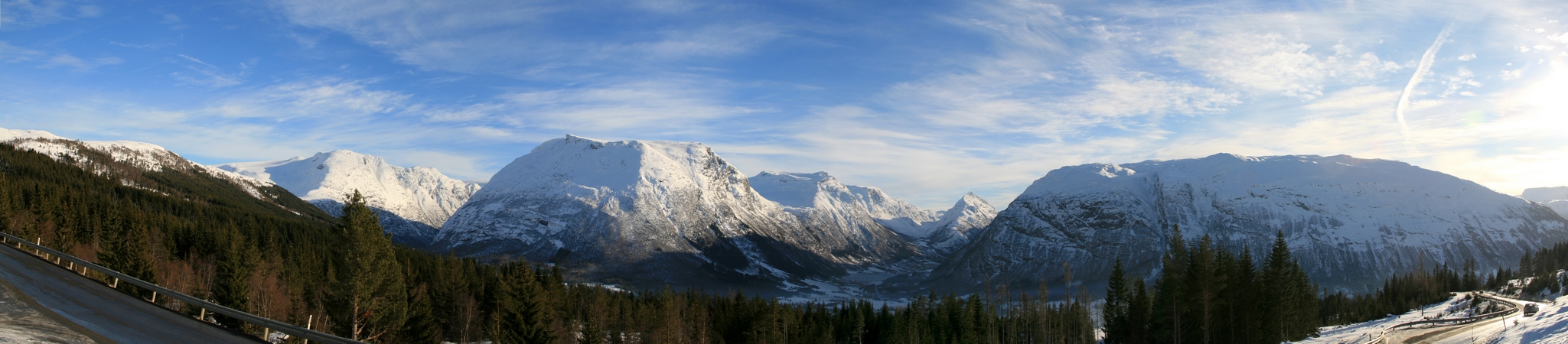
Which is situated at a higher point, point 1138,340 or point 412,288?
point 412,288

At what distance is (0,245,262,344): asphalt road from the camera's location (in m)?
26.6

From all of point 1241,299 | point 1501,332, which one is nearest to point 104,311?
point 1501,332

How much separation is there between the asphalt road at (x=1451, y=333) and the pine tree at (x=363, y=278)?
237 ft

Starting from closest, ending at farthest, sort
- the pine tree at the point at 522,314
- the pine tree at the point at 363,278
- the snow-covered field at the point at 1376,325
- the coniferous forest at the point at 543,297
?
the pine tree at the point at 363,278 < the coniferous forest at the point at 543,297 < the pine tree at the point at 522,314 < the snow-covered field at the point at 1376,325

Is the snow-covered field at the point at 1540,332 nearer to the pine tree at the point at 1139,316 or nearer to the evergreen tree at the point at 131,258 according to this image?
Answer: the pine tree at the point at 1139,316

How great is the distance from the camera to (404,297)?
48.7m

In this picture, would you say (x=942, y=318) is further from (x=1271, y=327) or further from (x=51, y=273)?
(x=51, y=273)

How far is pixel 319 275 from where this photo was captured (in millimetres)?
93938

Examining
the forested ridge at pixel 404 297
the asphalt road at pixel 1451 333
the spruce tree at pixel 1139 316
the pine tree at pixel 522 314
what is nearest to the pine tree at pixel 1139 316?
the spruce tree at pixel 1139 316

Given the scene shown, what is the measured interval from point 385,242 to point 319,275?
195 feet

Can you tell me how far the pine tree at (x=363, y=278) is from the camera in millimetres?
43625

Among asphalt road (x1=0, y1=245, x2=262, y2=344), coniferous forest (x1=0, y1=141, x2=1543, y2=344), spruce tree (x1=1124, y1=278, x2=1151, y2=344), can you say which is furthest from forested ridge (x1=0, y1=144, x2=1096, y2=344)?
spruce tree (x1=1124, y1=278, x2=1151, y2=344)

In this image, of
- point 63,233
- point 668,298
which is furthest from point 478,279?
point 63,233

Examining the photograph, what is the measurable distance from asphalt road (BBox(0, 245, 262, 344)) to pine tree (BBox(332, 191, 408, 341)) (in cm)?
1002
